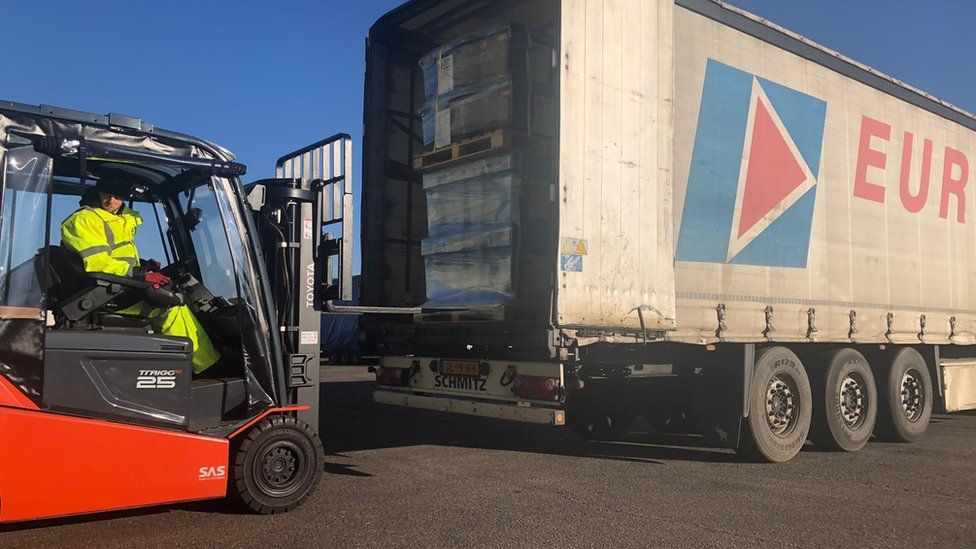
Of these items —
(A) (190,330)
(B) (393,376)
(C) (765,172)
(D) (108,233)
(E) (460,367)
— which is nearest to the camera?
(D) (108,233)

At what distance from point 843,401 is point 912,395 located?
5.43 feet

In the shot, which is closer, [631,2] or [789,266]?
[631,2]

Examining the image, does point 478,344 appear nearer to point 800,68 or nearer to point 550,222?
point 550,222

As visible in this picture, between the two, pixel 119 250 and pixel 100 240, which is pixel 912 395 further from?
pixel 100 240

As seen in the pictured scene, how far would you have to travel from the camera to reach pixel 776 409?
726 cm

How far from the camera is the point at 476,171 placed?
597 cm

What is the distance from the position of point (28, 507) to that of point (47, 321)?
952 millimetres

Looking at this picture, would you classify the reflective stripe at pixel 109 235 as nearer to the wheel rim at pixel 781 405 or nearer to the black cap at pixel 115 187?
the black cap at pixel 115 187

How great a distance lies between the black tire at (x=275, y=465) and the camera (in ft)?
15.1

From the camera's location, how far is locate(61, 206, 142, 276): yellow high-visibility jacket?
4.34 meters

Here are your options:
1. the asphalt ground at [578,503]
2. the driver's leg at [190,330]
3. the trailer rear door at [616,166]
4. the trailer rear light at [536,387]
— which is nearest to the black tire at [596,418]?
the asphalt ground at [578,503]

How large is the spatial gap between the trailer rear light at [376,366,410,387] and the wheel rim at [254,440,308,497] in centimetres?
211

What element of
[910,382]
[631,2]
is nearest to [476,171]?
[631,2]

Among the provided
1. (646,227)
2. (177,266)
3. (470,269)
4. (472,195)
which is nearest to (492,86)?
(472,195)
